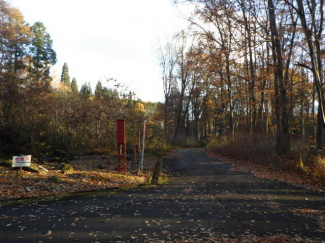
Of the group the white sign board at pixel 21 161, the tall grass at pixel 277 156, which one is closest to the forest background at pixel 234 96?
the tall grass at pixel 277 156

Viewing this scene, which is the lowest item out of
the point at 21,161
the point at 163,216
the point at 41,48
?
the point at 163,216

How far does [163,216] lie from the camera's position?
5.87 m

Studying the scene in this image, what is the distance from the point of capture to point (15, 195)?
7.38 meters

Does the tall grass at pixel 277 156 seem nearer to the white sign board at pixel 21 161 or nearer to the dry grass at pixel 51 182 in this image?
the dry grass at pixel 51 182

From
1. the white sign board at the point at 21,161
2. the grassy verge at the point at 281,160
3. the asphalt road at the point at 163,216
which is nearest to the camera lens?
the asphalt road at the point at 163,216

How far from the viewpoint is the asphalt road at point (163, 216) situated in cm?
470

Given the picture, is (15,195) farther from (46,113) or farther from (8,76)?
(8,76)

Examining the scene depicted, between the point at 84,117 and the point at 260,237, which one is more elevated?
the point at 84,117

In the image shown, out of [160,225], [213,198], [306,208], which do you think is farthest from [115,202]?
[306,208]

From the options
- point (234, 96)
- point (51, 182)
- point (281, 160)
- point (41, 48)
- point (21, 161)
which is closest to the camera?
point (51, 182)

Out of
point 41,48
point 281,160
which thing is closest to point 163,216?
point 281,160

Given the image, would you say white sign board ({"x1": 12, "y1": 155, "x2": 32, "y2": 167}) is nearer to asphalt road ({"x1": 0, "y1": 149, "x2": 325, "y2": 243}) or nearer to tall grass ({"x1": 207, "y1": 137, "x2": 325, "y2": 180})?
asphalt road ({"x1": 0, "y1": 149, "x2": 325, "y2": 243})

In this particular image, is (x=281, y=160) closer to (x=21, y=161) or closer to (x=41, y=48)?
(x=21, y=161)

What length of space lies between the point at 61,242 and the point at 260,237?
11.3 feet
